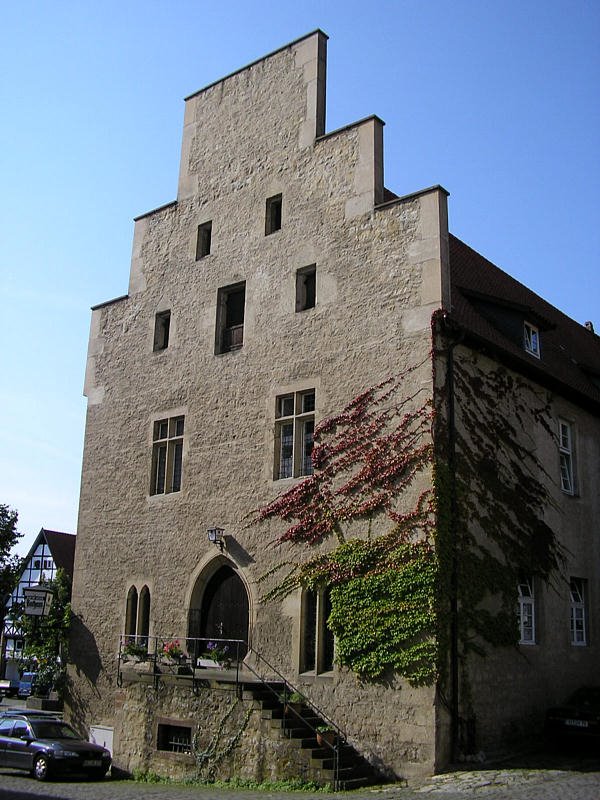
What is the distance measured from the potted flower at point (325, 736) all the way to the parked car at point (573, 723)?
13.6 ft

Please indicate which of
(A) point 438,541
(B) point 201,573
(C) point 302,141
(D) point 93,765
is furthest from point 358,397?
(D) point 93,765

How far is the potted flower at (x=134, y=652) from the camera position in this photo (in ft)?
59.6

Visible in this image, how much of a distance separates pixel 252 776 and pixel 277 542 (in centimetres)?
443

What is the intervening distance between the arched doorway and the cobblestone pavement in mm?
3535

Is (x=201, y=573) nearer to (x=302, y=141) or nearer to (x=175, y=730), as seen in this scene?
(x=175, y=730)

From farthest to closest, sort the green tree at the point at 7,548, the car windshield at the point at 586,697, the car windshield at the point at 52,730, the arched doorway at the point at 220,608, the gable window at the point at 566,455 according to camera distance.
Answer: the green tree at the point at 7,548
the gable window at the point at 566,455
the arched doorway at the point at 220,608
the car windshield at the point at 52,730
the car windshield at the point at 586,697

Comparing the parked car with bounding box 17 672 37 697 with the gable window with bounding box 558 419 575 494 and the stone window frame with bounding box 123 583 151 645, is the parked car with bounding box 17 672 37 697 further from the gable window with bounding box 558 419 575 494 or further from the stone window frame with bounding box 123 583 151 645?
the gable window with bounding box 558 419 575 494

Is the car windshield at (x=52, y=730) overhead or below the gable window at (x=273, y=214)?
below

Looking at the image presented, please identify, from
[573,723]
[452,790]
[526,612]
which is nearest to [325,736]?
[452,790]

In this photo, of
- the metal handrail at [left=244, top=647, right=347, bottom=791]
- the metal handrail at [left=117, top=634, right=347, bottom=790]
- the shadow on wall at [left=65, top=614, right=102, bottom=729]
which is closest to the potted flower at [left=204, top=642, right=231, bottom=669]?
the metal handrail at [left=117, top=634, right=347, bottom=790]

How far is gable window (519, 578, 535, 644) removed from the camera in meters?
16.8

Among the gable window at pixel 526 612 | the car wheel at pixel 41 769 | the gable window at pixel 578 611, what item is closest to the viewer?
the gable window at pixel 526 612

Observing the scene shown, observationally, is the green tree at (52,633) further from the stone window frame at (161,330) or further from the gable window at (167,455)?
the stone window frame at (161,330)

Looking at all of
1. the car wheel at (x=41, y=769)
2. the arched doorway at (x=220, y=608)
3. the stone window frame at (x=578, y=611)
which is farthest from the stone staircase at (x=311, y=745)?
the stone window frame at (x=578, y=611)
